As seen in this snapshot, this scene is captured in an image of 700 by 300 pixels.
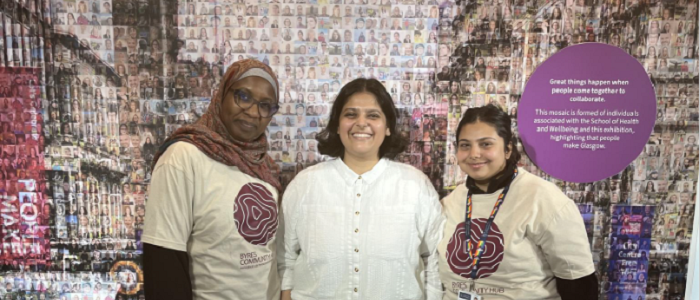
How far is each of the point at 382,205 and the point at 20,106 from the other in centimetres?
204

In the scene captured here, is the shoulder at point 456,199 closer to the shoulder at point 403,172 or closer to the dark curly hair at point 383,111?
the shoulder at point 403,172

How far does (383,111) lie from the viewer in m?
1.81

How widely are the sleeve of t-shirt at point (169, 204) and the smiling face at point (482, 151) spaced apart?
1.16 metres

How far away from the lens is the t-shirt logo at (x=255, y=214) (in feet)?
5.38

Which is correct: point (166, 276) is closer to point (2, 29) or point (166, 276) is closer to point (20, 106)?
point (20, 106)

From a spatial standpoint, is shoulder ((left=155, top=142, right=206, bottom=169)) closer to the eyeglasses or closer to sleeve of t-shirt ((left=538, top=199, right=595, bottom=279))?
the eyeglasses

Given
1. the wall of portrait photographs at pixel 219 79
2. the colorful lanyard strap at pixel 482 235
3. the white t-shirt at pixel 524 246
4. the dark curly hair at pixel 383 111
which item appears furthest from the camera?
the wall of portrait photographs at pixel 219 79

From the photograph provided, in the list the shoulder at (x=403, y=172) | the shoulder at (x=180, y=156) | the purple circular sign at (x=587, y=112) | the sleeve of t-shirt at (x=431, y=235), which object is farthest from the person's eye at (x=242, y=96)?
the purple circular sign at (x=587, y=112)

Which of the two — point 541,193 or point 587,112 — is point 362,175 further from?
point 587,112

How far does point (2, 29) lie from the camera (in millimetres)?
2098

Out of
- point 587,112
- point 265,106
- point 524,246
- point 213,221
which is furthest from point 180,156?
point 587,112

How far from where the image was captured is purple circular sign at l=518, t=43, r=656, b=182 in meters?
2.17

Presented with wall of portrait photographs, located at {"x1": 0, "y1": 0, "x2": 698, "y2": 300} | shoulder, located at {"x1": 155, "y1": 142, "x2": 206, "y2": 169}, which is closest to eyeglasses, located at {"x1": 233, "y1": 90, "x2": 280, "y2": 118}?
shoulder, located at {"x1": 155, "y1": 142, "x2": 206, "y2": 169}

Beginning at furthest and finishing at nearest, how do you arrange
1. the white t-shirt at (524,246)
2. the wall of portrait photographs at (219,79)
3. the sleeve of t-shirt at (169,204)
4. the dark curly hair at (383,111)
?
1. the wall of portrait photographs at (219,79)
2. the dark curly hair at (383,111)
3. the white t-shirt at (524,246)
4. the sleeve of t-shirt at (169,204)
